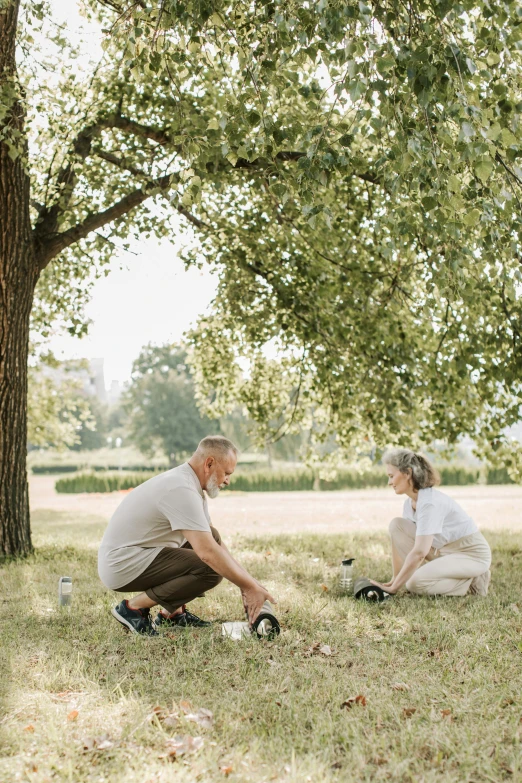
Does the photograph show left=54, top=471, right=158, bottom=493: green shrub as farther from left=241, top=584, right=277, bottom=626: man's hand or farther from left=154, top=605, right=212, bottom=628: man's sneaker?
left=241, top=584, right=277, bottom=626: man's hand

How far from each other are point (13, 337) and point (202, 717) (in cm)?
637

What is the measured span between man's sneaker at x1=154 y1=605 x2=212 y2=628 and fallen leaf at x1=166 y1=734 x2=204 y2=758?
2121 millimetres

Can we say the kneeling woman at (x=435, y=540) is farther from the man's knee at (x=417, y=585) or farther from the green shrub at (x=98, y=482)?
the green shrub at (x=98, y=482)

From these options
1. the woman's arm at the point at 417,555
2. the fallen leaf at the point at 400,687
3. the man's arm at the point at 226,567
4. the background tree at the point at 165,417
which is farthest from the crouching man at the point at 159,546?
the background tree at the point at 165,417

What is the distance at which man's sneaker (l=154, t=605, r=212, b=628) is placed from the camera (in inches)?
222

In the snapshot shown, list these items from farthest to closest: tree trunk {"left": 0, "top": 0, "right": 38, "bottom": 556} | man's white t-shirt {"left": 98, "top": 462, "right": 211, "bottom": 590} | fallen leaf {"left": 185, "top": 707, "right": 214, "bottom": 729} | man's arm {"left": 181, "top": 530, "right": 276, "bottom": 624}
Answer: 1. tree trunk {"left": 0, "top": 0, "right": 38, "bottom": 556}
2. man's white t-shirt {"left": 98, "top": 462, "right": 211, "bottom": 590}
3. man's arm {"left": 181, "top": 530, "right": 276, "bottom": 624}
4. fallen leaf {"left": 185, "top": 707, "right": 214, "bottom": 729}

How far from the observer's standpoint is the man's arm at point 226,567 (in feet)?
16.6

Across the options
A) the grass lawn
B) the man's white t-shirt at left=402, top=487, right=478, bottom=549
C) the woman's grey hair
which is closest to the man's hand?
the grass lawn

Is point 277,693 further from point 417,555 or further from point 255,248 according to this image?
point 255,248

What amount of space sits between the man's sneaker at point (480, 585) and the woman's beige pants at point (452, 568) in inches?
4.2

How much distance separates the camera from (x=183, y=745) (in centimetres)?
342

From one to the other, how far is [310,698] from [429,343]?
21.0 ft

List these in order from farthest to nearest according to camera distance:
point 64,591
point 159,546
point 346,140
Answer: point 64,591
point 159,546
point 346,140

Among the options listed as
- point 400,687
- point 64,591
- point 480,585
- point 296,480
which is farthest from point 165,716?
point 296,480
